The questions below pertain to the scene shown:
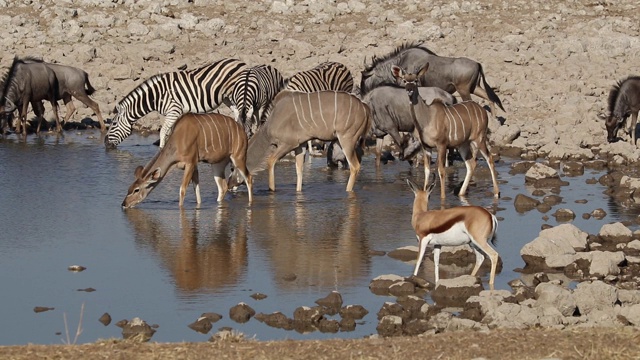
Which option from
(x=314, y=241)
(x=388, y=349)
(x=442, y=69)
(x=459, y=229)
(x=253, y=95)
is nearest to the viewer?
(x=388, y=349)

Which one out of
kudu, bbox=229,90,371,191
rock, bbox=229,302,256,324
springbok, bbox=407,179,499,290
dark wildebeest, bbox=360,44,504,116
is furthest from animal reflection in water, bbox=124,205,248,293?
dark wildebeest, bbox=360,44,504,116

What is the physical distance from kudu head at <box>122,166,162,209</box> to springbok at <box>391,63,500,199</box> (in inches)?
133

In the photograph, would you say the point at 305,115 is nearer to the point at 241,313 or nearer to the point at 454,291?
the point at 454,291

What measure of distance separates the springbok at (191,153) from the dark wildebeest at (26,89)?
6769 mm

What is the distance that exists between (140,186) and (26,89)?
7.51m

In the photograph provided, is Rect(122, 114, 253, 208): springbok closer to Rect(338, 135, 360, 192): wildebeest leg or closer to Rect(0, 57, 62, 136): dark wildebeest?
Rect(338, 135, 360, 192): wildebeest leg

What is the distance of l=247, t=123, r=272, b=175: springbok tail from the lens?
1688 centimetres

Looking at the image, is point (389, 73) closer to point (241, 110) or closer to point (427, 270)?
point (241, 110)

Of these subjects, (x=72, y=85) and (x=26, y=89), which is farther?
(x=72, y=85)

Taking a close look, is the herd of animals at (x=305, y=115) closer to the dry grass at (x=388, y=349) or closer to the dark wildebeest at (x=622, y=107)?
the dark wildebeest at (x=622, y=107)

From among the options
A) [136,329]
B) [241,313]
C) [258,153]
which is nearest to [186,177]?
[258,153]

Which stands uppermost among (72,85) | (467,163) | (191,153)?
(191,153)

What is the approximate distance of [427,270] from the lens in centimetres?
1222

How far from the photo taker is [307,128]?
1680 cm
